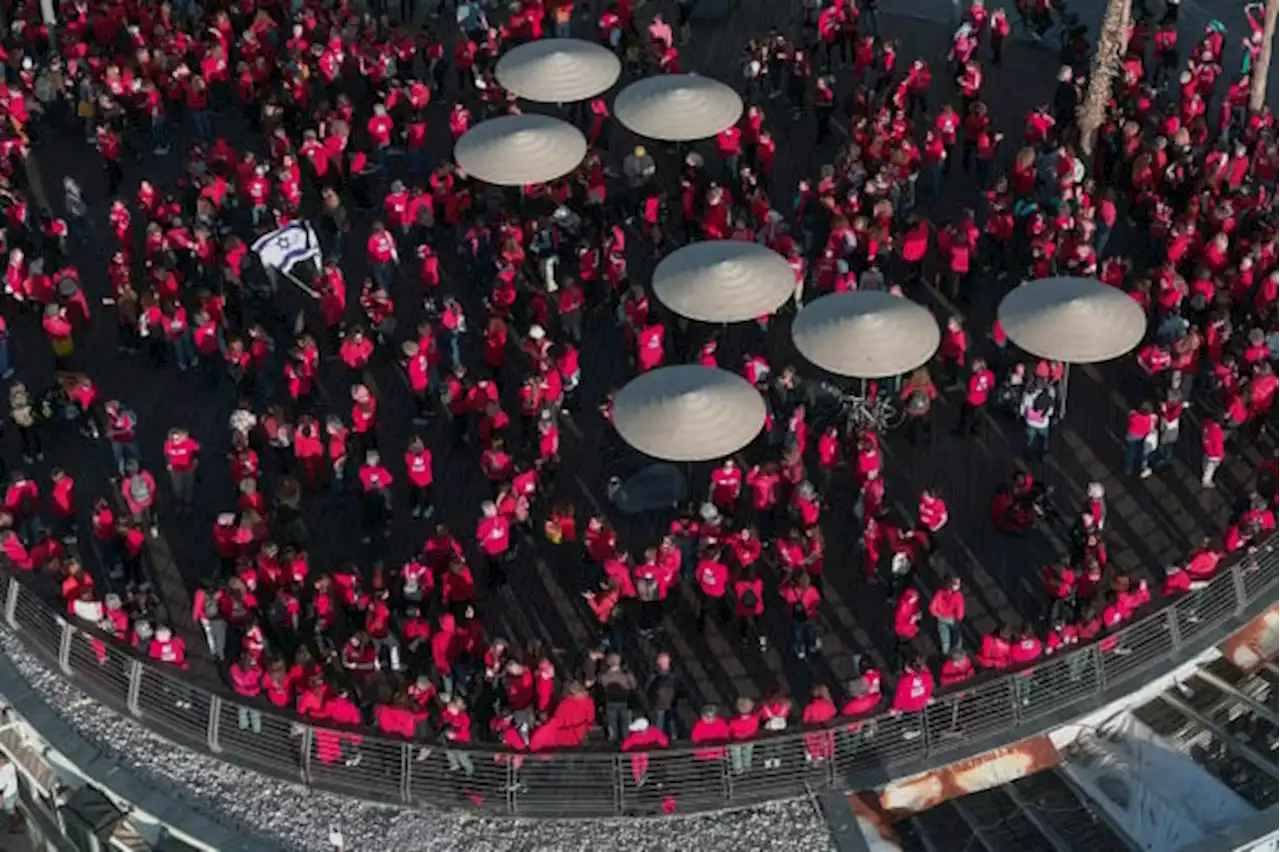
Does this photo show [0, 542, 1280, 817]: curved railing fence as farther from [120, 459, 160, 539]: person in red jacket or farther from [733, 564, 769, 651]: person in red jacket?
[733, 564, 769, 651]: person in red jacket

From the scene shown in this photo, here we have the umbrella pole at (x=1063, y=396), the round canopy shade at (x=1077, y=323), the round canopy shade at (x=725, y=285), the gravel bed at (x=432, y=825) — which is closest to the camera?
the gravel bed at (x=432, y=825)

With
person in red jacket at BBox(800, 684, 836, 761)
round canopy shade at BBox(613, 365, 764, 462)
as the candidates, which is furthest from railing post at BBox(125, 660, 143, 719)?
person in red jacket at BBox(800, 684, 836, 761)

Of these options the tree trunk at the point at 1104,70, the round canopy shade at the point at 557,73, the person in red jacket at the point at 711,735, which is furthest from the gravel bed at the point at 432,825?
the tree trunk at the point at 1104,70

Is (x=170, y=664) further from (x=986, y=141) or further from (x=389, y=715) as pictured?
(x=986, y=141)

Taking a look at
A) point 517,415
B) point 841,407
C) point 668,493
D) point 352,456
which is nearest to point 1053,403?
point 841,407

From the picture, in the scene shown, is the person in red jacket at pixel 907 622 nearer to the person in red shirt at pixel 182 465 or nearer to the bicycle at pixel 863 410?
the bicycle at pixel 863 410

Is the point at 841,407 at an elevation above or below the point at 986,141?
below
